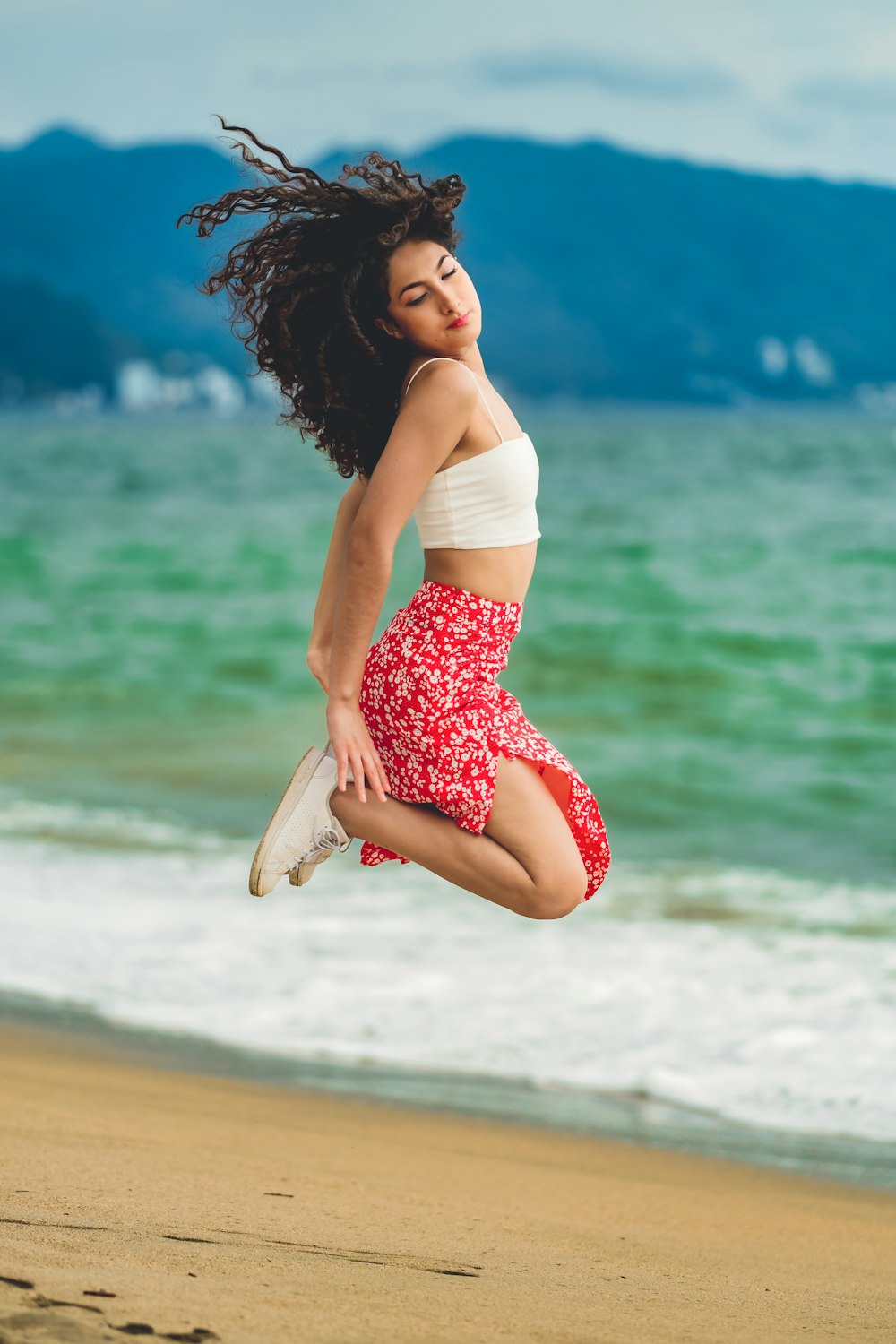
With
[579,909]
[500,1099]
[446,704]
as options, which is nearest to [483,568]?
[446,704]

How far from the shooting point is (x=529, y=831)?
121 inches

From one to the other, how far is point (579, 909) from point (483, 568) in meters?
3.81

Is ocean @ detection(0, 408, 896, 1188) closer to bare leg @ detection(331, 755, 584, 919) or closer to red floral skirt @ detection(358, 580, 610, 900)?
red floral skirt @ detection(358, 580, 610, 900)

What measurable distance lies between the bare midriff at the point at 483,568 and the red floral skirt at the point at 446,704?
0.06 ft

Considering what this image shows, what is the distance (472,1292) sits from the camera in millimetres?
2445

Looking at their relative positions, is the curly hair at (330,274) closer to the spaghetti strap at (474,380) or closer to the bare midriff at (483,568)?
the spaghetti strap at (474,380)

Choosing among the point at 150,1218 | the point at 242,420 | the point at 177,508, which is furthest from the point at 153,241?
the point at 150,1218

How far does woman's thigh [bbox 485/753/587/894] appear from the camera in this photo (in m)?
3.06

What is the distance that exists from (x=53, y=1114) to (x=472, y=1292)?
4.94 feet

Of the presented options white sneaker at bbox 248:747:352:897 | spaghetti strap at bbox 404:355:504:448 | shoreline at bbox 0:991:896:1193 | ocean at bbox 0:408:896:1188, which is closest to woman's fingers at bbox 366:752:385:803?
white sneaker at bbox 248:747:352:897

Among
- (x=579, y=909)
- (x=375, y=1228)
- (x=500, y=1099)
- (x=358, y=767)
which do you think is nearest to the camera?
(x=375, y=1228)

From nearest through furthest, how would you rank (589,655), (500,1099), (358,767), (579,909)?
(358,767), (500,1099), (579,909), (589,655)

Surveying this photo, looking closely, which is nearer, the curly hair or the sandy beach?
the sandy beach

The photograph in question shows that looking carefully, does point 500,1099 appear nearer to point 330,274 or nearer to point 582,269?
point 330,274
